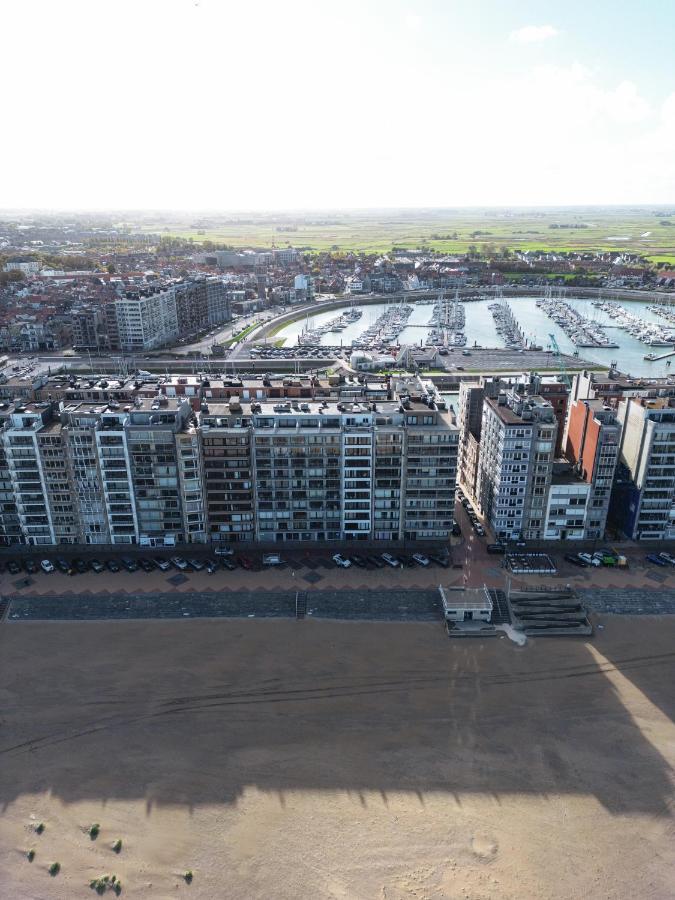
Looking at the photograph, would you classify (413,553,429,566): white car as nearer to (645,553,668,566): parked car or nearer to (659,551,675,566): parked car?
(645,553,668,566): parked car

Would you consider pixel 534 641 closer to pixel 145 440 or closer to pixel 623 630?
pixel 623 630

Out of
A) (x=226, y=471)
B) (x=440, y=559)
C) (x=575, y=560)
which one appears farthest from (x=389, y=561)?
(x=575, y=560)

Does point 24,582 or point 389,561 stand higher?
point 389,561

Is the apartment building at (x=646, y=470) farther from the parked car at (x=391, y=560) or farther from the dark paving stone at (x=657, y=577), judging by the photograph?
the parked car at (x=391, y=560)

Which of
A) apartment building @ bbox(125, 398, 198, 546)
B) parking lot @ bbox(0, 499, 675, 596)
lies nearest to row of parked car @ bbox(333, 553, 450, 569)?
parking lot @ bbox(0, 499, 675, 596)

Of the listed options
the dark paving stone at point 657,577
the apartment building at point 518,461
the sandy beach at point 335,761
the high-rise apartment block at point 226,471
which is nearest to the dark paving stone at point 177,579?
the high-rise apartment block at point 226,471

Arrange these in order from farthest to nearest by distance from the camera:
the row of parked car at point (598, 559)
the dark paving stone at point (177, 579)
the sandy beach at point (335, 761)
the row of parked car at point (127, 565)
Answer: the row of parked car at point (598, 559) < the row of parked car at point (127, 565) < the dark paving stone at point (177, 579) < the sandy beach at point (335, 761)

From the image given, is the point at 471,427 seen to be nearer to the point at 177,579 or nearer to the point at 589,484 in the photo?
the point at 589,484
